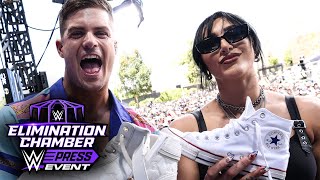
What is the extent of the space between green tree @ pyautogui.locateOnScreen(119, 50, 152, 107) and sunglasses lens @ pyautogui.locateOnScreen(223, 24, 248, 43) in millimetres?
30253

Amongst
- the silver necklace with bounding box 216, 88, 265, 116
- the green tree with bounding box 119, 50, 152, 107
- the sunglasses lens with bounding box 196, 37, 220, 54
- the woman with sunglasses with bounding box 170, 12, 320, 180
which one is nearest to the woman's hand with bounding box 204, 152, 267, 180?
the woman with sunglasses with bounding box 170, 12, 320, 180

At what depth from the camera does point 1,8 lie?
4.68 meters

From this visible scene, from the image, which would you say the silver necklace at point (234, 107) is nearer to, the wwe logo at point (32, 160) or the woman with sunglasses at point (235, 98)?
the woman with sunglasses at point (235, 98)

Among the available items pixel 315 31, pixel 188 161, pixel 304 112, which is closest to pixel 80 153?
pixel 188 161

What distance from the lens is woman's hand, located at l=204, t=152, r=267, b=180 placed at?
0.98m

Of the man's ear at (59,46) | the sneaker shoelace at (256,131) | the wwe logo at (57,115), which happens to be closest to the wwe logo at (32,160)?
the wwe logo at (57,115)

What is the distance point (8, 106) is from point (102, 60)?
0.32m

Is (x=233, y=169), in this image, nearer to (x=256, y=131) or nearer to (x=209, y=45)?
(x=256, y=131)

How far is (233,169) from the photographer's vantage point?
0.98m

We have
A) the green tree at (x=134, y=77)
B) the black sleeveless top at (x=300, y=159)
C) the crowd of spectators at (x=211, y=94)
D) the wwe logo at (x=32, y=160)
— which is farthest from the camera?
the green tree at (x=134, y=77)

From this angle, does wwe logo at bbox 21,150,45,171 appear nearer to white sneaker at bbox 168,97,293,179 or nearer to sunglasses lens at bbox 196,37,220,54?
white sneaker at bbox 168,97,293,179

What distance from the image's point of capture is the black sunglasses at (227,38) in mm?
1145

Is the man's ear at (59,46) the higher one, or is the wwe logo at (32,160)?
the man's ear at (59,46)

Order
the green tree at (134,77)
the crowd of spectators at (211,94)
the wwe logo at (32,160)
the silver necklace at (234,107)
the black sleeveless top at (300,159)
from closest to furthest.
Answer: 1. the wwe logo at (32,160)
2. the black sleeveless top at (300,159)
3. the silver necklace at (234,107)
4. the crowd of spectators at (211,94)
5. the green tree at (134,77)
